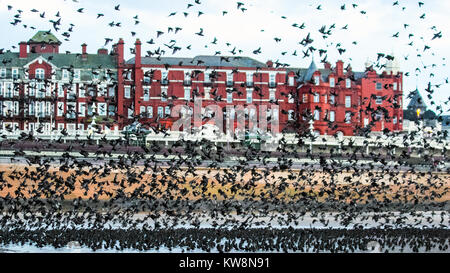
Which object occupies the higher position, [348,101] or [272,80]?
[272,80]

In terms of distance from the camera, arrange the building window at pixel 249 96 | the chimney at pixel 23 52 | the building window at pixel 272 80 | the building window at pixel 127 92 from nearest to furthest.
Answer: the building window at pixel 127 92 < the chimney at pixel 23 52 < the building window at pixel 249 96 < the building window at pixel 272 80

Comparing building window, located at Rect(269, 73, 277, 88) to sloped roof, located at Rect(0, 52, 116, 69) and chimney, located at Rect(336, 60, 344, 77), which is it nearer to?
chimney, located at Rect(336, 60, 344, 77)

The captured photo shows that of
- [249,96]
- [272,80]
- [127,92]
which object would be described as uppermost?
[272,80]

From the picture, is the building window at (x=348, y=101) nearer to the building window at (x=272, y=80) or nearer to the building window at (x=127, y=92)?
the building window at (x=272, y=80)

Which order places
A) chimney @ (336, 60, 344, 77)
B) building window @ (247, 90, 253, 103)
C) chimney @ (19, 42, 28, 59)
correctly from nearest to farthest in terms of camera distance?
chimney @ (19, 42, 28, 59)
building window @ (247, 90, 253, 103)
chimney @ (336, 60, 344, 77)

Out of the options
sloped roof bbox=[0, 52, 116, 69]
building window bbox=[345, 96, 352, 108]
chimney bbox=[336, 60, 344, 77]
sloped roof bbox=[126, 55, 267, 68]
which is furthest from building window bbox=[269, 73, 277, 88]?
sloped roof bbox=[0, 52, 116, 69]

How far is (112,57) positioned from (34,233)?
218 feet

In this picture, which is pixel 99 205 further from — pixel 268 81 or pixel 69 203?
pixel 268 81

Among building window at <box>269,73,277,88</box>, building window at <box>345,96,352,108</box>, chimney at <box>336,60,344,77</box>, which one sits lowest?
building window at <box>345,96,352,108</box>

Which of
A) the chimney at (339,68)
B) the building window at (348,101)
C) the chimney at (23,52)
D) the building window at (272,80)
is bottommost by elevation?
the building window at (348,101)

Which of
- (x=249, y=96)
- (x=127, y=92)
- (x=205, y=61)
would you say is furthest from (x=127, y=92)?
(x=249, y=96)

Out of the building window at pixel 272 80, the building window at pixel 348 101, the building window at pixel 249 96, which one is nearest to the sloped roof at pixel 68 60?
the building window at pixel 249 96

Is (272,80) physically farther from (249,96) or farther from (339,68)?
(339,68)
